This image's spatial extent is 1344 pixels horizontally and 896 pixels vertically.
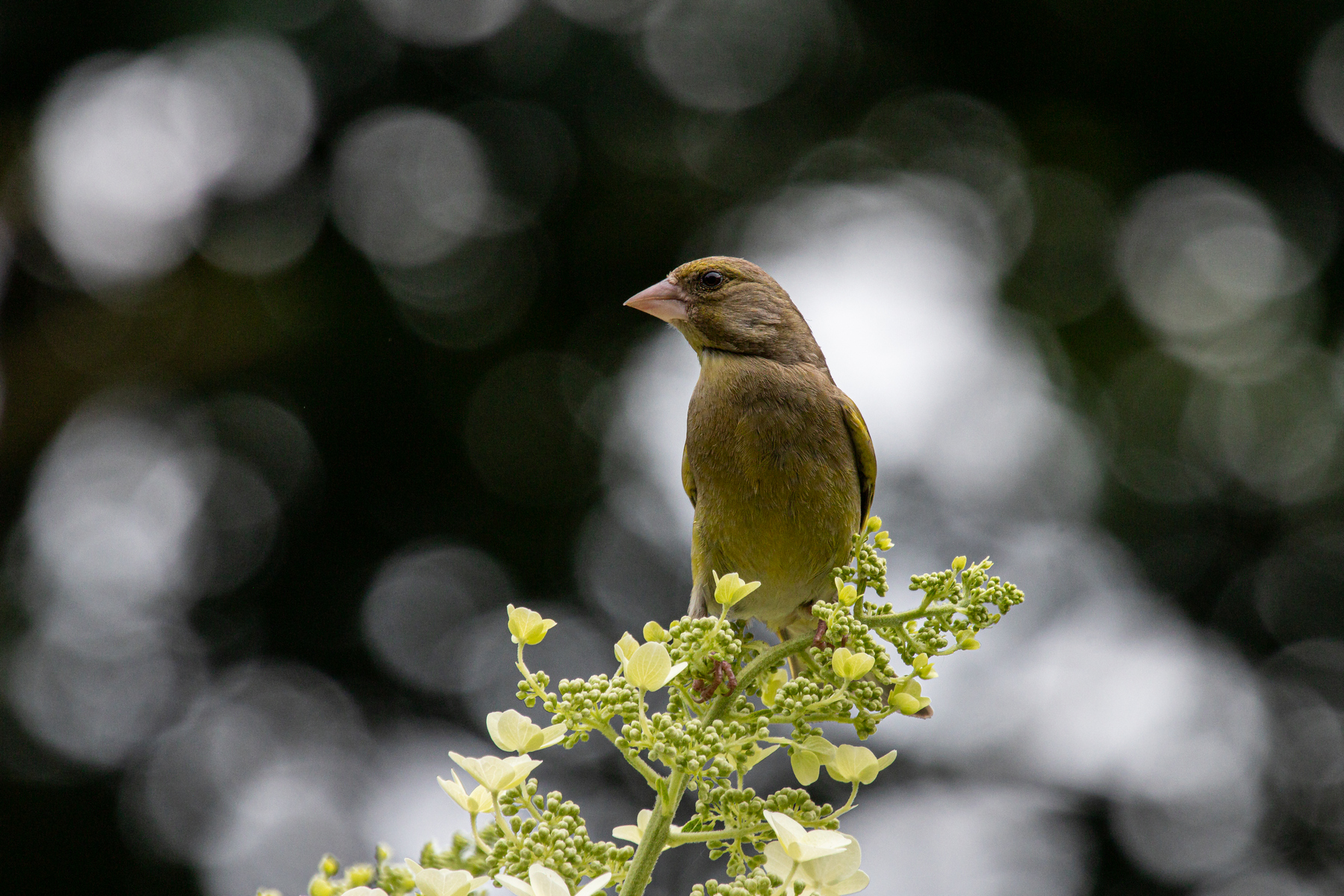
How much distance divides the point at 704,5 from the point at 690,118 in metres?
0.92

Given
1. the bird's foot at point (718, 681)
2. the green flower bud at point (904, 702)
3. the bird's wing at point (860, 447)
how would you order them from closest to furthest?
1. the green flower bud at point (904, 702)
2. the bird's foot at point (718, 681)
3. the bird's wing at point (860, 447)

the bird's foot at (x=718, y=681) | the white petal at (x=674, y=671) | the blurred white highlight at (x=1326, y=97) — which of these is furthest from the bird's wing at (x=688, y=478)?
the blurred white highlight at (x=1326, y=97)

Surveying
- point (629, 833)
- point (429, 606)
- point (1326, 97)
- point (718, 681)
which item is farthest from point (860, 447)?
point (1326, 97)

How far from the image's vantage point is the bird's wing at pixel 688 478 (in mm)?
3006

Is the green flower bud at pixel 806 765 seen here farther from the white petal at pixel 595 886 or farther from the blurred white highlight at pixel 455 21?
the blurred white highlight at pixel 455 21

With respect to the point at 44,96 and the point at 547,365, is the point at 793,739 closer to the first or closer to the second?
the point at 547,365

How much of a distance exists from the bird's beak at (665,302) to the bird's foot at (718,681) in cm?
145

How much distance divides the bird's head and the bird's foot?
1333 mm

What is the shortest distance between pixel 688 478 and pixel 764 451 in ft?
1.27

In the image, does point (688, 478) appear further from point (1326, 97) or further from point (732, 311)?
point (1326, 97)

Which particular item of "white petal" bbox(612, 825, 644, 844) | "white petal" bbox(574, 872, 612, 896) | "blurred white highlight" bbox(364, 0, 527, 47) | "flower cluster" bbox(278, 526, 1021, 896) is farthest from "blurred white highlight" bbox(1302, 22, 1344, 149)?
"white petal" bbox(574, 872, 612, 896)

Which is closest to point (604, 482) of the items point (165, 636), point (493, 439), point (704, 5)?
point (493, 439)

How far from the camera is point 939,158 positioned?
835 cm

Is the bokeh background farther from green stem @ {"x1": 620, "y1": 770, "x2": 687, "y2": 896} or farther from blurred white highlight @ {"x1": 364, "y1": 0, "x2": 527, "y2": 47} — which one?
green stem @ {"x1": 620, "y1": 770, "x2": 687, "y2": 896}
